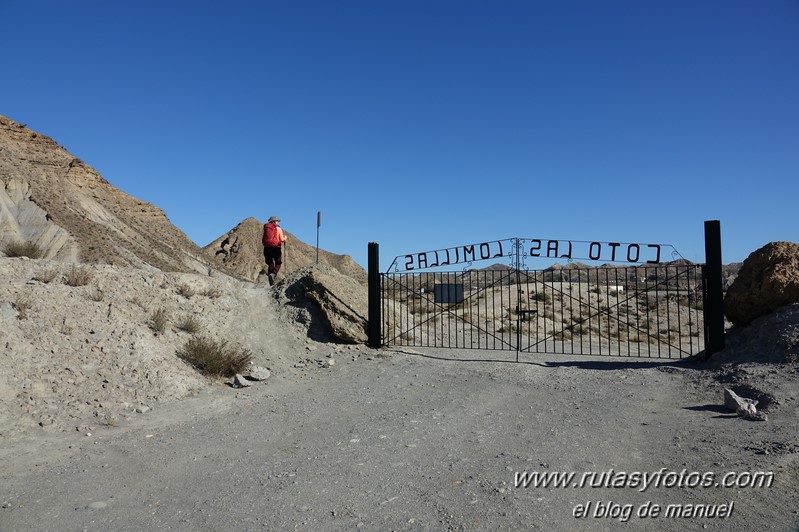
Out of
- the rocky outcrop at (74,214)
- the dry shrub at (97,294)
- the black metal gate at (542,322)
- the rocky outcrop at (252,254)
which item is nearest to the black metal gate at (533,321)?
the black metal gate at (542,322)

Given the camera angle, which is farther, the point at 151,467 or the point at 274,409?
the point at 274,409

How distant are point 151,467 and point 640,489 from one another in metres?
5.33

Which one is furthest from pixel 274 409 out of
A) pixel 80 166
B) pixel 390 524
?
pixel 80 166

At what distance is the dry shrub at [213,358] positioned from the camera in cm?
1075

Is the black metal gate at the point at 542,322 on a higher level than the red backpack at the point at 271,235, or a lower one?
lower

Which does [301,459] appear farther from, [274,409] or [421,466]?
[274,409]

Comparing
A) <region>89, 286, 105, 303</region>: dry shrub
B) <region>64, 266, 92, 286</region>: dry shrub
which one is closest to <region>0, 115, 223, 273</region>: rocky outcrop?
<region>64, 266, 92, 286</region>: dry shrub

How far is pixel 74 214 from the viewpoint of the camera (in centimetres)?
3316

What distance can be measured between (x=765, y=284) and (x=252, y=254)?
185 ft

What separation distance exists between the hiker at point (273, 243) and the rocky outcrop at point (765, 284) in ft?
38.1

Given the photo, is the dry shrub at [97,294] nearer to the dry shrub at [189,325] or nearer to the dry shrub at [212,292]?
the dry shrub at [189,325]

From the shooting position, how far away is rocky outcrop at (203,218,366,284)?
59.2 metres

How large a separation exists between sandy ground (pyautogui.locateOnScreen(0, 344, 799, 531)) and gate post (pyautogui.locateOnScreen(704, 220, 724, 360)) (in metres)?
1.96

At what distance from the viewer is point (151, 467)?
6.37 m
